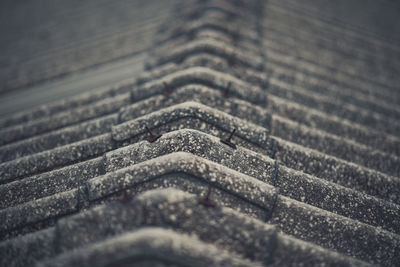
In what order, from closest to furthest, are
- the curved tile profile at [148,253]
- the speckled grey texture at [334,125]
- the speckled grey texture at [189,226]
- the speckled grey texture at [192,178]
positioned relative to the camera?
the curved tile profile at [148,253] → the speckled grey texture at [189,226] → the speckled grey texture at [192,178] → the speckled grey texture at [334,125]

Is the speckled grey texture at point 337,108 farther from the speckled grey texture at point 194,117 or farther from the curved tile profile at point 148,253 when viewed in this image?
the curved tile profile at point 148,253

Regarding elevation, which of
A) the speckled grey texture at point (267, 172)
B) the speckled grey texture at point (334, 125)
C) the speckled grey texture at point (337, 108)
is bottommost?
the speckled grey texture at point (267, 172)

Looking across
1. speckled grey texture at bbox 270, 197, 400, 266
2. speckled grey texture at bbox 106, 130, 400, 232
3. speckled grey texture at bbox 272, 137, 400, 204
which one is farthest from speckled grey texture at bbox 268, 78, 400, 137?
speckled grey texture at bbox 270, 197, 400, 266

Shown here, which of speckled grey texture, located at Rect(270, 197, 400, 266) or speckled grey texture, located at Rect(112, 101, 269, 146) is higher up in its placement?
speckled grey texture, located at Rect(112, 101, 269, 146)

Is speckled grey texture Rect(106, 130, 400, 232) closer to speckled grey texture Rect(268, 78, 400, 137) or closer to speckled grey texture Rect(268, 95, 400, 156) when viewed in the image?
speckled grey texture Rect(268, 95, 400, 156)

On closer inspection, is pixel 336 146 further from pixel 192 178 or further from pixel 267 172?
pixel 192 178

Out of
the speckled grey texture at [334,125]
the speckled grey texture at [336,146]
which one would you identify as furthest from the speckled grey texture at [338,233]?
the speckled grey texture at [334,125]

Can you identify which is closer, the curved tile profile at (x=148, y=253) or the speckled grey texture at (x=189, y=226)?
the curved tile profile at (x=148, y=253)

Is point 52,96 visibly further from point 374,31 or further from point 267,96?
point 374,31

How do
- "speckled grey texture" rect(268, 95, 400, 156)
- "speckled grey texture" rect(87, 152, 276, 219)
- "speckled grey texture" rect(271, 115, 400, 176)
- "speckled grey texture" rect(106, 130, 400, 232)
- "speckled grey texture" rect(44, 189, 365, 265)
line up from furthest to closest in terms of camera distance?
"speckled grey texture" rect(268, 95, 400, 156)
"speckled grey texture" rect(271, 115, 400, 176)
"speckled grey texture" rect(106, 130, 400, 232)
"speckled grey texture" rect(87, 152, 276, 219)
"speckled grey texture" rect(44, 189, 365, 265)
